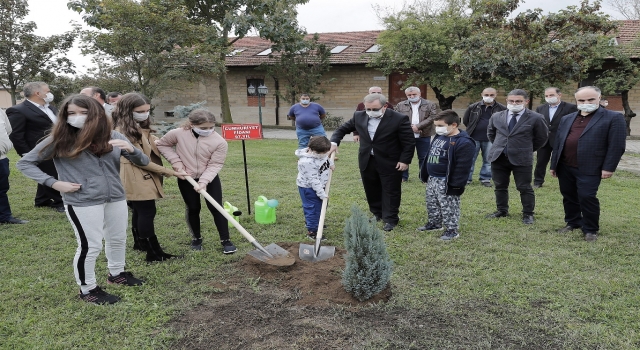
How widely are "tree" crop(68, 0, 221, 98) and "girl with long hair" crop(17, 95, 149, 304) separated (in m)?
11.6

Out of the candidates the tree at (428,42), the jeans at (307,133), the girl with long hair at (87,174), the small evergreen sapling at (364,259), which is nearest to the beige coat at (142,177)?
the girl with long hair at (87,174)

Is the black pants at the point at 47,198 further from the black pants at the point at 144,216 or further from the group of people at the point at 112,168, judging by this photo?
the black pants at the point at 144,216

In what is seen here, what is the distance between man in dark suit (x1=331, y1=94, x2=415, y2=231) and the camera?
18.1 ft

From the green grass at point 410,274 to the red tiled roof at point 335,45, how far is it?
15913 millimetres

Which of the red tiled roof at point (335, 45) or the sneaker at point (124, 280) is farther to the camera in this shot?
the red tiled roof at point (335, 45)

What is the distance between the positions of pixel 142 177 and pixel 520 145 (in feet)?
15.6

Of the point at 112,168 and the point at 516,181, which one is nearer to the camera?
the point at 112,168

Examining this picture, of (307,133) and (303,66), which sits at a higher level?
(303,66)

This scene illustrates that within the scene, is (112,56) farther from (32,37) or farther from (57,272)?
(57,272)

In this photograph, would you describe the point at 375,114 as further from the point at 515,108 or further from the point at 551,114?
the point at 551,114

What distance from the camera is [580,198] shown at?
17.2 feet

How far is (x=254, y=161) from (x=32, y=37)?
43.0 feet

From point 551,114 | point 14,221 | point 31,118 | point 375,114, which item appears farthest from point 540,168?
point 14,221

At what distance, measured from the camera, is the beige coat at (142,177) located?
13.8 ft
